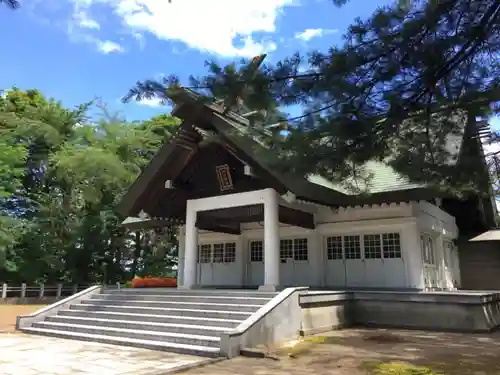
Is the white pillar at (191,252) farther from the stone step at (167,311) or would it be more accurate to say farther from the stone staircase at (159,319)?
the stone step at (167,311)

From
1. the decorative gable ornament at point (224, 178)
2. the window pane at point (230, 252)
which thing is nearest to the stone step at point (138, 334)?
the decorative gable ornament at point (224, 178)

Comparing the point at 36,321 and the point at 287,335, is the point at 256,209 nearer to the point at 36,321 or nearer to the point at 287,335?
the point at 287,335

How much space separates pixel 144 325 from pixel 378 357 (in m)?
4.68

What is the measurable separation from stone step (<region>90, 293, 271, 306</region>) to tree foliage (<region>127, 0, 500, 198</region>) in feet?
13.7

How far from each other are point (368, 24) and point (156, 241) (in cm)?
2609

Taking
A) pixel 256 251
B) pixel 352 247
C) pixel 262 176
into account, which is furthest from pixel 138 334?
pixel 352 247

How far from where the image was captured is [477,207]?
14961mm

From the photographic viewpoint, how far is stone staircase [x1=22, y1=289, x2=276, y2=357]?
7842 mm

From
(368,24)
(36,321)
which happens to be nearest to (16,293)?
(36,321)

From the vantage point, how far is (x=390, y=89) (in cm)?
525

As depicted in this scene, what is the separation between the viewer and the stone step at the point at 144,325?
800 centimetres

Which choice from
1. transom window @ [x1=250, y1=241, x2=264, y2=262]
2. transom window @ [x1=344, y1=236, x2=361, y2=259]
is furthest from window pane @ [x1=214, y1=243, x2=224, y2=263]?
transom window @ [x1=344, y1=236, x2=361, y2=259]

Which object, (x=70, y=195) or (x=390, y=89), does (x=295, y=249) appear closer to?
(x=390, y=89)

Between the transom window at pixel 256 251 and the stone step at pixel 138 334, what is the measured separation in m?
5.88
